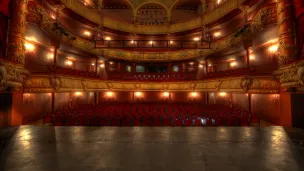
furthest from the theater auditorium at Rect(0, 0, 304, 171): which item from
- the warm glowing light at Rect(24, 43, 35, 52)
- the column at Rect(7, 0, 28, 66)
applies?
the warm glowing light at Rect(24, 43, 35, 52)

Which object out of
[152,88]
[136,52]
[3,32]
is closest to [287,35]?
[3,32]

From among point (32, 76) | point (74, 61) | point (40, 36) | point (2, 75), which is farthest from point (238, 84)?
point (74, 61)

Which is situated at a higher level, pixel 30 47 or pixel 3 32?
pixel 30 47

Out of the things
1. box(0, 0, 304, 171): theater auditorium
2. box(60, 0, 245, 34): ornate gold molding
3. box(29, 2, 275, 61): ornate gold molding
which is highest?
box(60, 0, 245, 34): ornate gold molding

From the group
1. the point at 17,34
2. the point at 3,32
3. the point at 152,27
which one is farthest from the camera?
the point at 152,27

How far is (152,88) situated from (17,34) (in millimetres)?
11872

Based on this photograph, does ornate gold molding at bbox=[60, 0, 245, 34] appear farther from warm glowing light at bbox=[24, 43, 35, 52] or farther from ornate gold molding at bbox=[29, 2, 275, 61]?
warm glowing light at bbox=[24, 43, 35, 52]

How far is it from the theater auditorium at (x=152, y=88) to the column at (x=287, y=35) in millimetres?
35

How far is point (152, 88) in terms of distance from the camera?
1536cm

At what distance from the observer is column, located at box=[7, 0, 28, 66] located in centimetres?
459

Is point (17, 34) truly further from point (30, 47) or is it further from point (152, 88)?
point (152, 88)

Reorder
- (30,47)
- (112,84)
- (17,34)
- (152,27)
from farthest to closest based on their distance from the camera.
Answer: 1. (152,27)
2. (112,84)
3. (30,47)
4. (17,34)

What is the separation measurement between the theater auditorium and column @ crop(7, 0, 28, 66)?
31 millimetres

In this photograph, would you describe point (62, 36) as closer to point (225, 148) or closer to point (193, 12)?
point (225, 148)
